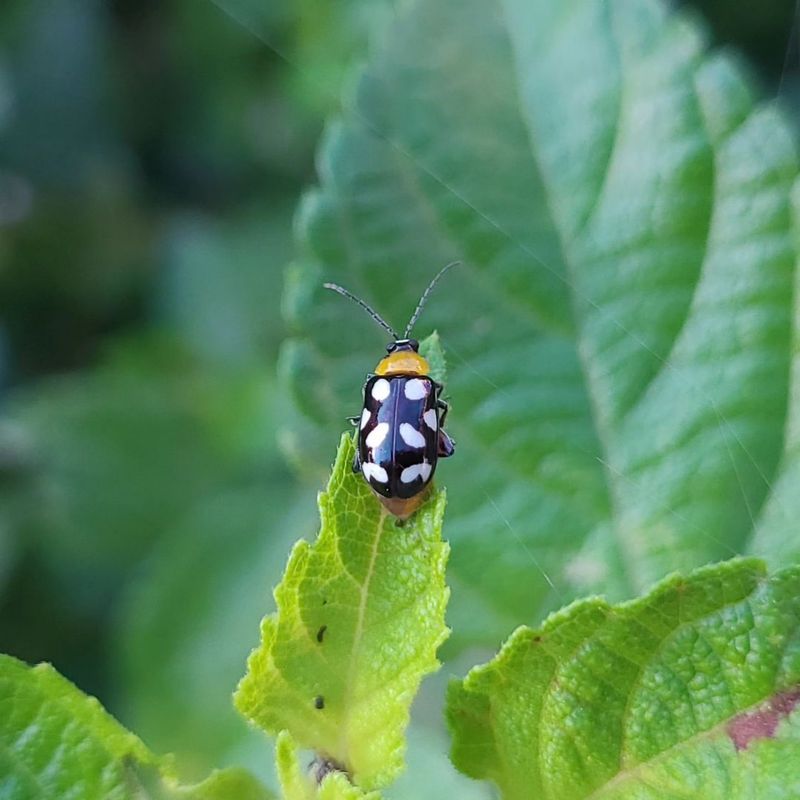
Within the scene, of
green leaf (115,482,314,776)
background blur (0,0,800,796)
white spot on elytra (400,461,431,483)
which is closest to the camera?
white spot on elytra (400,461,431,483)

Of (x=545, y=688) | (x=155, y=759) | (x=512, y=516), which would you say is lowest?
(x=545, y=688)

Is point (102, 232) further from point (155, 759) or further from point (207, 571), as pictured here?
point (155, 759)

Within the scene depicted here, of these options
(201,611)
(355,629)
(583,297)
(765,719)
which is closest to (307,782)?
(355,629)

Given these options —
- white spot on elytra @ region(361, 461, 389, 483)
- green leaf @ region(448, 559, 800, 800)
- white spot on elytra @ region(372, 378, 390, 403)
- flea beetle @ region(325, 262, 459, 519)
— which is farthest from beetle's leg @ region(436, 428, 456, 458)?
green leaf @ region(448, 559, 800, 800)

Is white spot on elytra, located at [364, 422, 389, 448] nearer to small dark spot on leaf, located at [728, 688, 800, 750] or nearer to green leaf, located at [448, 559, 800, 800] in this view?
green leaf, located at [448, 559, 800, 800]

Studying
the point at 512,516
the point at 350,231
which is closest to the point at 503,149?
the point at 350,231

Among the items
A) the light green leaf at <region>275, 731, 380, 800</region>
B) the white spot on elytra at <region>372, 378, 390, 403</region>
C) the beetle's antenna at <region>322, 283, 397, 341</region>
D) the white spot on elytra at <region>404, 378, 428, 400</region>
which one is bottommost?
the light green leaf at <region>275, 731, 380, 800</region>
